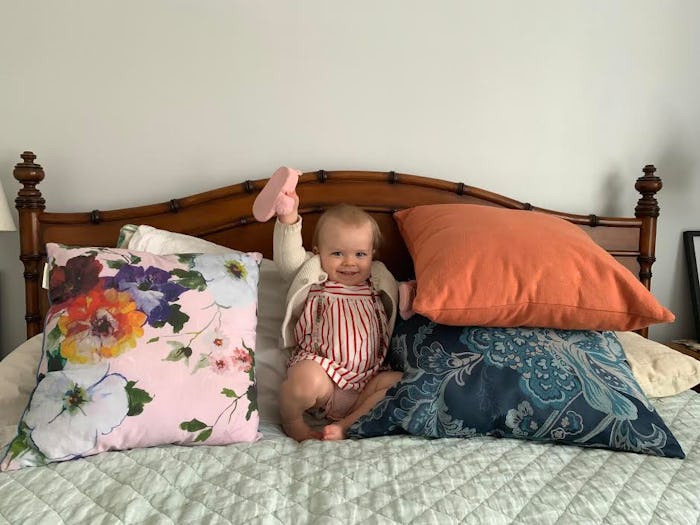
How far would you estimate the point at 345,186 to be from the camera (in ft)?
5.13

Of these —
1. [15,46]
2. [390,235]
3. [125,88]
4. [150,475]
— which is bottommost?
[150,475]

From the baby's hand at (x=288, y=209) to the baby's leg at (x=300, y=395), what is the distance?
14.5 inches

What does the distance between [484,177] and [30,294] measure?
1408 millimetres

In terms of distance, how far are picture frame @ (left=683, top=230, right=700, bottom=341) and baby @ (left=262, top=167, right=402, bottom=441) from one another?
1146mm

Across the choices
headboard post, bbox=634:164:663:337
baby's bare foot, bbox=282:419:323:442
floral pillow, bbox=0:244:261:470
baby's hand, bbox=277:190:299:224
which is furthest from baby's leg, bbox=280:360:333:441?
headboard post, bbox=634:164:663:337

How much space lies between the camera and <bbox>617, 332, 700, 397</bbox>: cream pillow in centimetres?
118

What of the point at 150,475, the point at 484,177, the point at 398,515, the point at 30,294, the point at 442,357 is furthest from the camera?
the point at 484,177

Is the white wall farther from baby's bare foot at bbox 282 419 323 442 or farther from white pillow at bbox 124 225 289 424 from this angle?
baby's bare foot at bbox 282 419 323 442

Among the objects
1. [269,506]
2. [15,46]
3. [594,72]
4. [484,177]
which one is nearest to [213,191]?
[15,46]

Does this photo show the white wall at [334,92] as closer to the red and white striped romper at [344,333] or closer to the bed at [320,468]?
the bed at [320,468]

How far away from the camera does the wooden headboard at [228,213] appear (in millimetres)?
1481

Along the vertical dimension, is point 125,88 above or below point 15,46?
below

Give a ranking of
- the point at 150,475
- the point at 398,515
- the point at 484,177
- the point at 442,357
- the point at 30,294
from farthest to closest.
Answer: the point at 484,177 < the point at 30,294 < the point at 442,357 < the point at 150,475 < the point at 398,515

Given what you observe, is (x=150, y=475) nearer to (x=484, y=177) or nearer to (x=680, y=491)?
(x=680, y=491)
